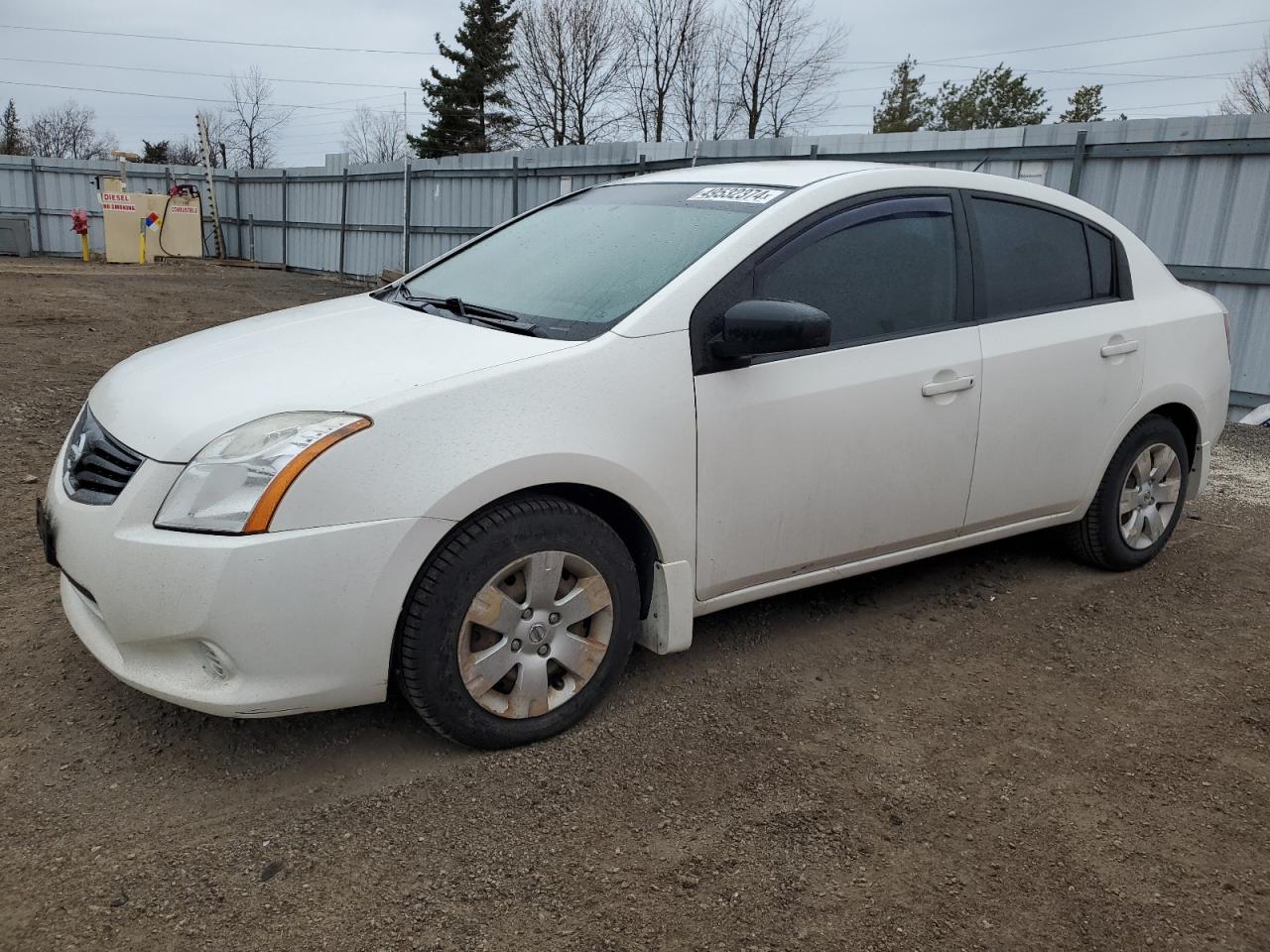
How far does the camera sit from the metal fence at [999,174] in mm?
8125

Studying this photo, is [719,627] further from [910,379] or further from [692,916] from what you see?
[692,916]

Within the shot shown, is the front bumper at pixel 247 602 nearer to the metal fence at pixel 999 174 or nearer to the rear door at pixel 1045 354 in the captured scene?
the rear door at pixel 1045 354

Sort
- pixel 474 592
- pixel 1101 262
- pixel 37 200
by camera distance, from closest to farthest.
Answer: pixel 474 592, pixel 1101 262, pixel 37 200

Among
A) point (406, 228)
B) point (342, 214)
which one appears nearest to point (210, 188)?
point (342, 214)

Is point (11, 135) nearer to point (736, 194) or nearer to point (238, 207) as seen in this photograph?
point (238, 207)

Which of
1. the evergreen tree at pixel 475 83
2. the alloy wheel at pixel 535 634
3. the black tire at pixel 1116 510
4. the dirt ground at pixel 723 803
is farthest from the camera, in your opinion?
the evergreen tree at pixel 475 83

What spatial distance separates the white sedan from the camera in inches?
96.5

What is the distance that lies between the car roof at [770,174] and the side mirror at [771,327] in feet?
2.11

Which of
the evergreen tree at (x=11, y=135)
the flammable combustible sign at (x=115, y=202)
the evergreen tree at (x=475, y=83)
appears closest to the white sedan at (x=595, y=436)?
the flammable combustible sign at (x=115, y=202)

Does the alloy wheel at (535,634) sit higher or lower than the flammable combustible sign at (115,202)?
lower

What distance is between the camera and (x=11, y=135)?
183 ft

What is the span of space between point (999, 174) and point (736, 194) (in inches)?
259

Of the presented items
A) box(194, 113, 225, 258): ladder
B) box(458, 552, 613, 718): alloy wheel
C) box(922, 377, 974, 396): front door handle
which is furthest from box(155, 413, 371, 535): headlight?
box(194, 113, 225, 258): ladder

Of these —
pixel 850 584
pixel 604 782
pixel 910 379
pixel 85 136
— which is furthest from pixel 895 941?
pixel 85 136
